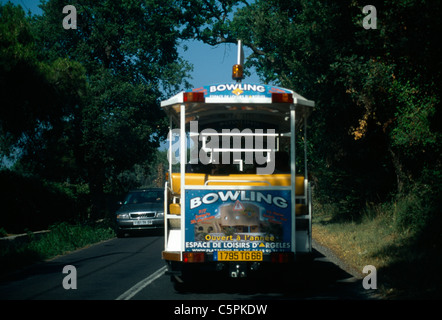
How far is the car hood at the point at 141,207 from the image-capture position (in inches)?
765

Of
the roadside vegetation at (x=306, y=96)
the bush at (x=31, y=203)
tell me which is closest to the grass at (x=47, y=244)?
the roadside vegetation at (x=306, y=96)

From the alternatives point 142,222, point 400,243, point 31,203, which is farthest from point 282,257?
point 31,203

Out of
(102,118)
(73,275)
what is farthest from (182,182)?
(102,118)

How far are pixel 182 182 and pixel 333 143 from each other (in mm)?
9883

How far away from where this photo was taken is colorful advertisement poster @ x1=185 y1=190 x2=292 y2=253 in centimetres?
805

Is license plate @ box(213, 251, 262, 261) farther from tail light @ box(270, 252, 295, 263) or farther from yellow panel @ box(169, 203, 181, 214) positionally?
yellow panel @ box(169, 203, 181, 214)

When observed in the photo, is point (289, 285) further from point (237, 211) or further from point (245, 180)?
point (245, 180)

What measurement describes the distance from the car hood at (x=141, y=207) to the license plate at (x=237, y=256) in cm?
1154

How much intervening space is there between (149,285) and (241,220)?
7.24 feet

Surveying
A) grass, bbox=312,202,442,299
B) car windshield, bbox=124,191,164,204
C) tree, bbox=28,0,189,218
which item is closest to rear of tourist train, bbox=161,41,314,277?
grass, bbox=312,202,442,299

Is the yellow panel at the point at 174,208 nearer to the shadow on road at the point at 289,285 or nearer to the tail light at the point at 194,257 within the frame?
the tail light at the point at 194,257

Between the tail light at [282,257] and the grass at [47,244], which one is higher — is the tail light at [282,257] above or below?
above
